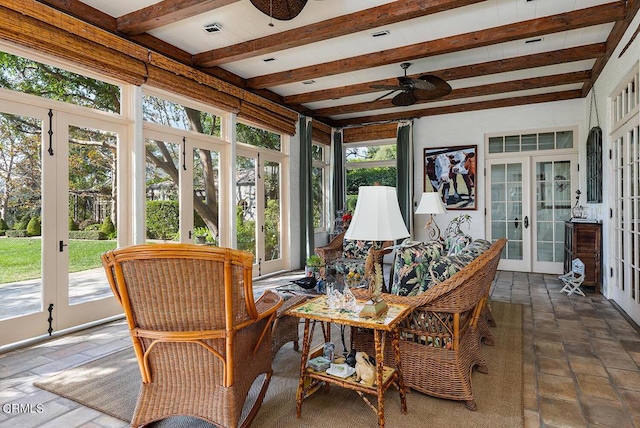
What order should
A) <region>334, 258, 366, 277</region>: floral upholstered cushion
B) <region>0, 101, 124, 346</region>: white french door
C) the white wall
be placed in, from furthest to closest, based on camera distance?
the white wall
<region>334, 258, 366, 277</region>: floral upholstered cushion
<region>0, 101, 124, 346</region>: white french door

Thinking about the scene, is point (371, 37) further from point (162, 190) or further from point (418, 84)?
point (162, 190)

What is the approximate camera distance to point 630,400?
7.75ft

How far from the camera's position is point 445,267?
244 cm

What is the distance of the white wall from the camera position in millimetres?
6566

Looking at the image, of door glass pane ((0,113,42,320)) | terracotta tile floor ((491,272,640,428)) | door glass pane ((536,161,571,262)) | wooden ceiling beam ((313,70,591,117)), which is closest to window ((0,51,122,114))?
door glass pane ((0,113,42,320))

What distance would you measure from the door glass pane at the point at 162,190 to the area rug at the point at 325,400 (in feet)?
5.96

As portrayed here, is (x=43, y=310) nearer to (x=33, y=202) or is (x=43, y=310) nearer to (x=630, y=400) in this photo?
(x=33, y=202)

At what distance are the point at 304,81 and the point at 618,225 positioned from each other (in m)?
4.43

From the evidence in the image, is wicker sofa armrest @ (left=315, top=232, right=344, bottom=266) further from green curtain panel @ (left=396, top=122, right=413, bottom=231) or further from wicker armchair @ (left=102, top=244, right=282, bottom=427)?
wicker armchair @ (left=102, top=244, right=282, bottom=427)

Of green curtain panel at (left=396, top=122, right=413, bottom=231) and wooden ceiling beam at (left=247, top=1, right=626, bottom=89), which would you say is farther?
green curtain panel at (left=396, top=122, right=413, bottom=231)

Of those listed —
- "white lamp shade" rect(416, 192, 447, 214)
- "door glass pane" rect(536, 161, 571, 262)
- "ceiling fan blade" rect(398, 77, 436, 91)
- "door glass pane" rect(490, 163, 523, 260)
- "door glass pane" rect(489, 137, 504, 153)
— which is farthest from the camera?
"door glass pane" rect(489, 137, 504, 153)

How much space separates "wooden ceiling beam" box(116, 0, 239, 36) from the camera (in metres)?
3.33

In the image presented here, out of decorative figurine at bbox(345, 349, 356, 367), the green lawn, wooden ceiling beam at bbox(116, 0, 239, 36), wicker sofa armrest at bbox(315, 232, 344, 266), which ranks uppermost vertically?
wooden ceiling beam at bbox(116, 0, 239, 36)

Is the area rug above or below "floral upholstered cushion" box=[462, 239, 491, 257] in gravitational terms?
below
